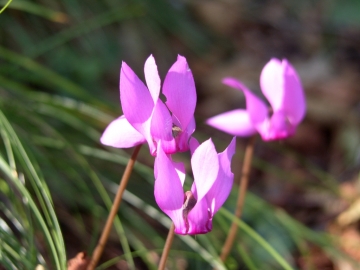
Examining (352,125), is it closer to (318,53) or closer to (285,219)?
(318,53)

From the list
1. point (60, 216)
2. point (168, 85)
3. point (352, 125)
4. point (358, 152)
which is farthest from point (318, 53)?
point (168, 85)

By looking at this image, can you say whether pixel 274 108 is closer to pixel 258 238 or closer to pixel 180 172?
pixel 258 238

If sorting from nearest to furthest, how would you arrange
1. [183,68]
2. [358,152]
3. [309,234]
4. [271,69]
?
[183,68]
[271,69]
[309,234]
[358,152]

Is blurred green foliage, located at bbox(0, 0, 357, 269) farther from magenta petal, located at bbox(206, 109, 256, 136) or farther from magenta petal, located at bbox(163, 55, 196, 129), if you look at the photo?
magenta petal, located at bbox(163, 55, 196, 129)

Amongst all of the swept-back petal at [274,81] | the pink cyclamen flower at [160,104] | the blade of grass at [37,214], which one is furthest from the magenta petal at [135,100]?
the swept-back petal at [274,81]

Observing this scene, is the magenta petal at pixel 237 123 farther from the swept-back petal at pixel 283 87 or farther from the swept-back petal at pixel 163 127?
the swept-back petal at pixel 163 127

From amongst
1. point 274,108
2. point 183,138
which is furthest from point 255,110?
point 183,138
